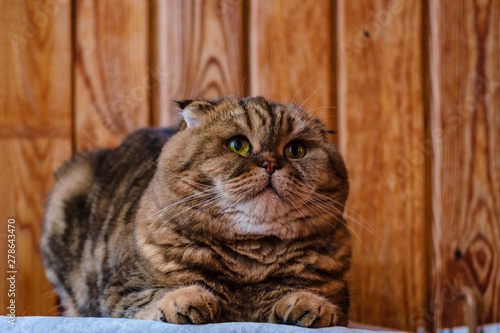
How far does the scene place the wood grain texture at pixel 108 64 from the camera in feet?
5.62

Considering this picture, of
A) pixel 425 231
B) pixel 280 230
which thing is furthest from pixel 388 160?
pixel 280 230

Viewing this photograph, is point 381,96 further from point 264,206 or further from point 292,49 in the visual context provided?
point 264,206

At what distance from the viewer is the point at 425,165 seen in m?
1.78

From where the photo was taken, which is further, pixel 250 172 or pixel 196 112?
pixel 196 112

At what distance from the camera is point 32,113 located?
5.52ft

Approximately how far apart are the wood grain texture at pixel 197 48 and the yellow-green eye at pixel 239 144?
2.11 feet

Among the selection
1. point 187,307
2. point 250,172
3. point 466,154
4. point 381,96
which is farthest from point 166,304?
point 466,154

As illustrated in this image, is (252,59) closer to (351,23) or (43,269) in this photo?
(351,23)

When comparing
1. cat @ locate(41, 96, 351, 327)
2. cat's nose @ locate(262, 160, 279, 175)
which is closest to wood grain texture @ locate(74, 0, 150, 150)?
cat @ locate(41, 96, 351, 327)

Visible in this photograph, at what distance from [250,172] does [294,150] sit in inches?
7.9

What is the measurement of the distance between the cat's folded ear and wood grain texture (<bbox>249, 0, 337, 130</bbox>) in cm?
58

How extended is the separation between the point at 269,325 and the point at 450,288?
1109 mm

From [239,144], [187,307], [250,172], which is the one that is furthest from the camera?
[239,144]

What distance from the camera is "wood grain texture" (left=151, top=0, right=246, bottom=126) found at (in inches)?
68.7
